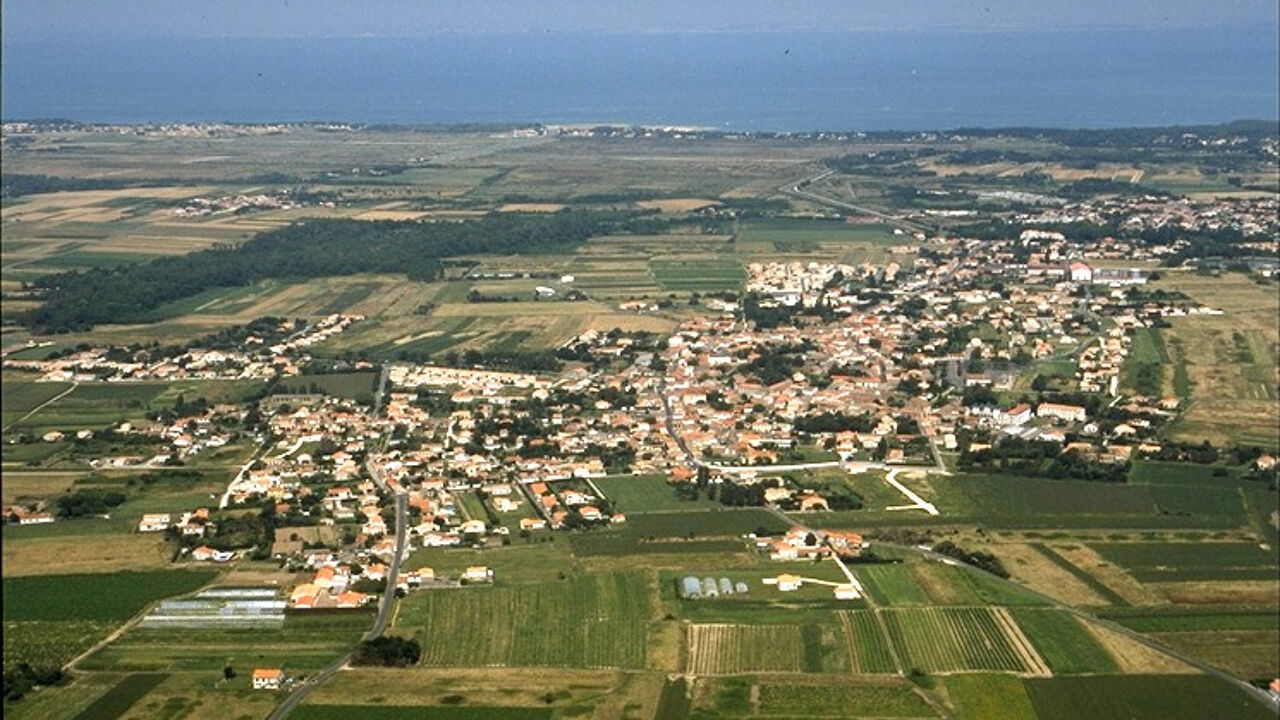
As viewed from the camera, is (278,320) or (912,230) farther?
(912,230)

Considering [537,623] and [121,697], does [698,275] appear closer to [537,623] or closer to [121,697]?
[537,623]

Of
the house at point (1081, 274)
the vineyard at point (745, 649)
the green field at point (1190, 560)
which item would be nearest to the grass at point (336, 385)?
the vineyard at point (745, 649)

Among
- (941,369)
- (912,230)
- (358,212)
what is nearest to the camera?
(941,369)

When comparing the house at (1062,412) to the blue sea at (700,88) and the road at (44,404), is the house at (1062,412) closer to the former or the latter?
the road at (44,404)

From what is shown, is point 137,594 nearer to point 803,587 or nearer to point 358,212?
point 803,587

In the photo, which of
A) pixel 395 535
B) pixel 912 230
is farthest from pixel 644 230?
pixel 395 535

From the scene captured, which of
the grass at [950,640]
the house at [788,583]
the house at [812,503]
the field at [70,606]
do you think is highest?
the grass at [950,640]

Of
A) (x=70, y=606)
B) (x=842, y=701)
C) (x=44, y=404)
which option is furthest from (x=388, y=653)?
(x=44, y=404)

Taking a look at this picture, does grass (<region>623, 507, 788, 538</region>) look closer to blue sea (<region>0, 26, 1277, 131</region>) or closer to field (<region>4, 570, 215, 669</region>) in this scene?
field (<region>4, 570, 215, 669</region>)
